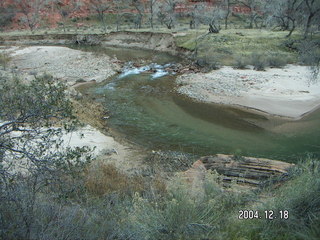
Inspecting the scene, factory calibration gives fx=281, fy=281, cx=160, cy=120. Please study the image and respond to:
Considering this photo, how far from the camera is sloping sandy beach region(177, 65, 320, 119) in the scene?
1623 centimetres

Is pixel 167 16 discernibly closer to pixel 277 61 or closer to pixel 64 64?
pixel 64 64

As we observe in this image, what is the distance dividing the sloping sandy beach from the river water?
0.93 meters

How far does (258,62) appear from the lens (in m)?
24.5

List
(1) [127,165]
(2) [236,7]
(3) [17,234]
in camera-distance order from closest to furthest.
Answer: (3) [17,234] < (1) [127,165] < (2) [236,7]

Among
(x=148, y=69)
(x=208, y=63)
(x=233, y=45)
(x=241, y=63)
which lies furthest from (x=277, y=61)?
(x=148, y=69)

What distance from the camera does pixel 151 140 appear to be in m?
12.7

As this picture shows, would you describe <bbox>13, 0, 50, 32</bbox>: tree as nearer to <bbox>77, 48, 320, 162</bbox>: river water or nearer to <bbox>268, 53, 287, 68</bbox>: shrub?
<bbox>77, 48, 320, 162</bbox>: river water

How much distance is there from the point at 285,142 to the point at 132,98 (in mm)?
10179

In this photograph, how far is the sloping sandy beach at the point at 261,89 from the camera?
53.3ft

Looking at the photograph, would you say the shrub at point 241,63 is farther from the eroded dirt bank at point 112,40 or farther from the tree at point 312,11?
the eroded dirt bank at point 112,40

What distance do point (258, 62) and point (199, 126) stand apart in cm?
1330

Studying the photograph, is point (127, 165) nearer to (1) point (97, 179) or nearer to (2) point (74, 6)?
(1) point (97, 179)

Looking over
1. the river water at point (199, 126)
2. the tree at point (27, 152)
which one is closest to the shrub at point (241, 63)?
the river water at point (199, 126)

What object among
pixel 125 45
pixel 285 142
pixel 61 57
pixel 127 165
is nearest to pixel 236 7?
pixel 125 45
